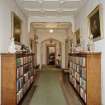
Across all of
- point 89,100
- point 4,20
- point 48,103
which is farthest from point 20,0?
point 89,100

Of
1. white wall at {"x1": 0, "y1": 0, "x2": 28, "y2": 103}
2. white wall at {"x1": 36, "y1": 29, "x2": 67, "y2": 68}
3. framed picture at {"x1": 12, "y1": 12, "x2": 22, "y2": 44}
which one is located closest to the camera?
white wall at {"x1": 0, "y1": 0, "x2": 28, "y2": 103}

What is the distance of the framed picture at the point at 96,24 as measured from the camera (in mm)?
5395

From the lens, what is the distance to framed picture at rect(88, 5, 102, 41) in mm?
5395

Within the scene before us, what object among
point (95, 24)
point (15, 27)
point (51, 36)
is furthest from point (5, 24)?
point (51, 36)

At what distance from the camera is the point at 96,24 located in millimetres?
5766

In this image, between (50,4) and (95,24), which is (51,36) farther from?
(95,24)

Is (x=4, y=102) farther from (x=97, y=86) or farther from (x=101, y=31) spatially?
(x=101, y=31)

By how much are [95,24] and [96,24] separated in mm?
122

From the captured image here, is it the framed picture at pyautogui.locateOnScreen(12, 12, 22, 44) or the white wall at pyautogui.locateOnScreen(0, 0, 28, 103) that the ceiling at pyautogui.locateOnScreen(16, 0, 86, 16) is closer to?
the framed picture at pyautogui.locateOnScreen(12, 12, 22, 44)

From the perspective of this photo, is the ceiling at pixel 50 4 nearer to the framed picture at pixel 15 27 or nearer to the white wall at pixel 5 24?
the framed picture at pixel 15 27

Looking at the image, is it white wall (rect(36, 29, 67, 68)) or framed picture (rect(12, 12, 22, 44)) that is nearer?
framed picture (rect(12, 12, 22, 44))

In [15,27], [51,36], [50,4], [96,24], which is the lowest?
[96,24]

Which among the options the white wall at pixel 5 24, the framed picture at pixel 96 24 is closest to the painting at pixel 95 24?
the framed picture at pixel 96 24

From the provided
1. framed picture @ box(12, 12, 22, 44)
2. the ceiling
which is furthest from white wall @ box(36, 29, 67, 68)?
framed picture @ box(12, 12, 22, 44)
